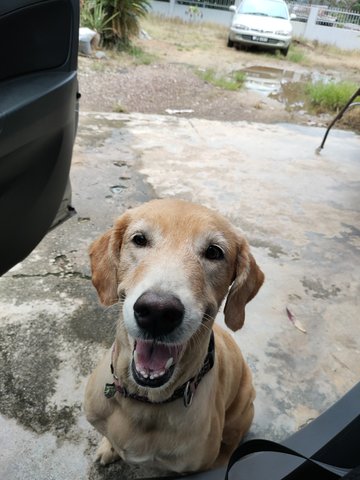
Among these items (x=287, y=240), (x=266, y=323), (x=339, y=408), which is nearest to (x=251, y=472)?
(x=339, y=408)

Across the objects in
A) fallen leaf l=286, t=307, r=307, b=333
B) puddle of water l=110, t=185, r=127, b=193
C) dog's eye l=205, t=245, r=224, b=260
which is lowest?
puddle of water l=110, t=185, r=127, b=193

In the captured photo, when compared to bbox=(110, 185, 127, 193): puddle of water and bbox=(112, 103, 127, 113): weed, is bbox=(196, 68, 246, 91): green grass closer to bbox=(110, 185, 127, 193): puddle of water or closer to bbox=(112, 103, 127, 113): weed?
bbox=(112, 103, 127, 113): weed

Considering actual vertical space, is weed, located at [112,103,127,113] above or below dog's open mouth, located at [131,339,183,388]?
below

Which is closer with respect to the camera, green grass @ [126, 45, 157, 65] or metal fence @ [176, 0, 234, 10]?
green grass @ [126, 45, 157, 65]

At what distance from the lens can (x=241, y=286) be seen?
1.79m

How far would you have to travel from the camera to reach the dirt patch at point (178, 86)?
738cm

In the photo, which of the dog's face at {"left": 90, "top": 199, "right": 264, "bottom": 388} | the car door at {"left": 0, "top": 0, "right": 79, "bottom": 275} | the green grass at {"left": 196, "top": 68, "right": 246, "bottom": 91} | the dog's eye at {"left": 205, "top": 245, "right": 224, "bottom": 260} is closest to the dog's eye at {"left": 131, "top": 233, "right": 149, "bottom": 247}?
the dog's face at {"left": 90, "top": 199, "right": 264, "bottom": 388}

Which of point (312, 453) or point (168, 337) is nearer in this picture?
point (312, 453)

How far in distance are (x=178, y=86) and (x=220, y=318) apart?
22.8 feet

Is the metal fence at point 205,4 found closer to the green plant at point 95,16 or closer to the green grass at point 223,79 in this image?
the green grass at point 223,79

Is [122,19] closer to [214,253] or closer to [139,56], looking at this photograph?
[139,56]

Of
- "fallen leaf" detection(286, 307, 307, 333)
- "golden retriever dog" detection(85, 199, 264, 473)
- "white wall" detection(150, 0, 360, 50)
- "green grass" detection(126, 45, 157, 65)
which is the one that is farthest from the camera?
"white wall" detection(150, 0, 360, 50)

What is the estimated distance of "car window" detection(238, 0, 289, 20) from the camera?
48.3 feet

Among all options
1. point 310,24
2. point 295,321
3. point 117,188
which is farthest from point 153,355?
point 310,24
